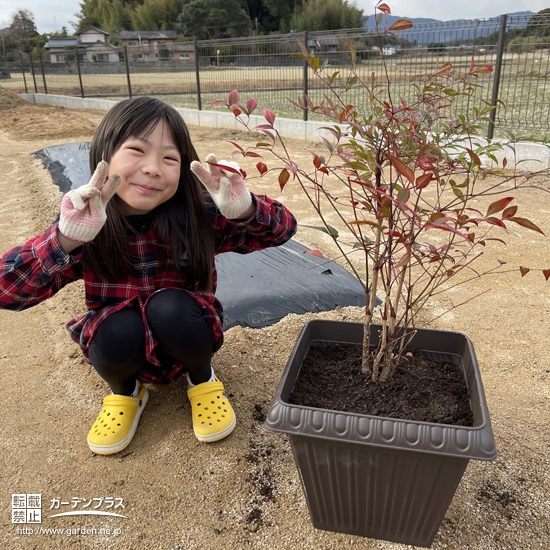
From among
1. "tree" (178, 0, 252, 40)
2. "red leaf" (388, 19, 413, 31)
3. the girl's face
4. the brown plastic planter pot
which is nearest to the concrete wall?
the girl's face

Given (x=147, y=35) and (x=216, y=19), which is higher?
(x=216, y=19)

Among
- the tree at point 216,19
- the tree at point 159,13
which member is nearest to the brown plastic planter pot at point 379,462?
the tree at point 216,19

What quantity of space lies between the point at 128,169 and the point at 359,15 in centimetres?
4744

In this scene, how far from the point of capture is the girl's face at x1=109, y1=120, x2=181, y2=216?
1.40 meters

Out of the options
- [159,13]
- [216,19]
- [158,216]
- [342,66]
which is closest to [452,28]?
[342,66]

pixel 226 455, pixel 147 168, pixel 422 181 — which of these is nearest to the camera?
pixel 422 181

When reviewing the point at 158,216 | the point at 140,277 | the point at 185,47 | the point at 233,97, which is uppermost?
the point at 185,47

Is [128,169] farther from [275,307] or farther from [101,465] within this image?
[275,307]

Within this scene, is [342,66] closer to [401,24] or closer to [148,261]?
[148,261]

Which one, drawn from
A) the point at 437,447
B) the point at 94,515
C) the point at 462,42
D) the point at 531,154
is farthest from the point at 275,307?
the point at 462,42

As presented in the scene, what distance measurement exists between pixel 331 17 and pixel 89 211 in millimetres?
47570

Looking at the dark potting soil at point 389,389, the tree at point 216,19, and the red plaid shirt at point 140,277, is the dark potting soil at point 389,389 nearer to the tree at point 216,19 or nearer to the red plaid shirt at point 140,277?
the red plaid shirt at point 140,277

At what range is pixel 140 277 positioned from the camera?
5.22 ft

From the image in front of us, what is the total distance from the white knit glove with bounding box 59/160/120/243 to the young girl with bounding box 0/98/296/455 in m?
0.08
